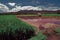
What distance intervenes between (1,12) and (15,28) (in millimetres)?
189

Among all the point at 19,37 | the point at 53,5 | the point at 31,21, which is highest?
the point at 53,5

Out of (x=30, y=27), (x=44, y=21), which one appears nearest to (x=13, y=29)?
(x=30, y=27)

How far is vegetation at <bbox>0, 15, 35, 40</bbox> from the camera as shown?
1700 millimetres

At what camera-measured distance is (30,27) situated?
172 centimetres

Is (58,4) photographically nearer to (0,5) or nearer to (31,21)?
(31,21)

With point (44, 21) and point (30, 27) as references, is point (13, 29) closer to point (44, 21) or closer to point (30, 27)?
point (30, 27)

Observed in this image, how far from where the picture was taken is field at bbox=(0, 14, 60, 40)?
1.70m

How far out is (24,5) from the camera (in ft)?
5.76

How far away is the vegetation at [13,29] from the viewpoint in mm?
1700

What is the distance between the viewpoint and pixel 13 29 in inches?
67.1

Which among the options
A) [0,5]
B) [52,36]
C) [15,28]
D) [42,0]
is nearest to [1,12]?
[0,5]

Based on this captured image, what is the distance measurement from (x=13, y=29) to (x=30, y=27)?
15 centimetres

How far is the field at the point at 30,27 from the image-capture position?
170cm

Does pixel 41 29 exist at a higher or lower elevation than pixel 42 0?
lower
